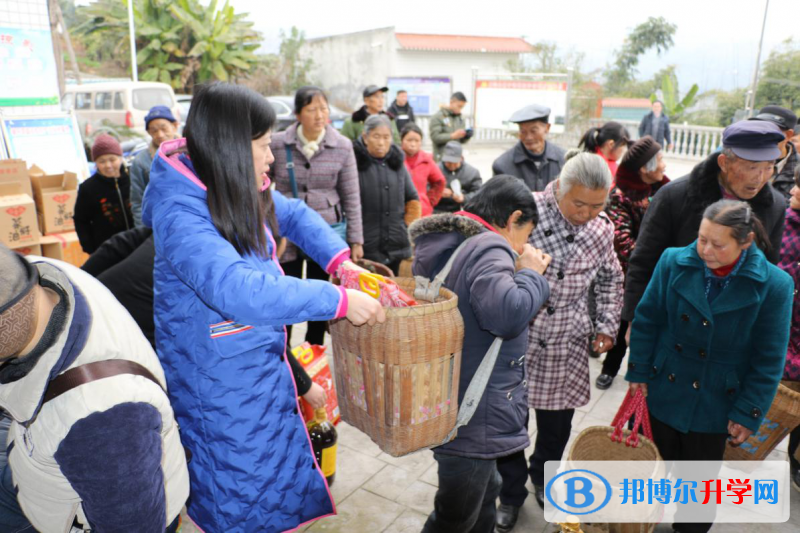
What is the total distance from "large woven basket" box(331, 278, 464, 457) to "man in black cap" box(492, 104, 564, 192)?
248cm

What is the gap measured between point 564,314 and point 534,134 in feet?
5.99

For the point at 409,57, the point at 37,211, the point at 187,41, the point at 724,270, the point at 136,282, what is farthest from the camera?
the point at 409,57

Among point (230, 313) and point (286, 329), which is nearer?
point (230, 313)

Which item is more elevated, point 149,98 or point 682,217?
point 149,98

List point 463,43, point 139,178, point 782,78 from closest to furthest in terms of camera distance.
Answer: point 139,178
point 782,78
point 463,43

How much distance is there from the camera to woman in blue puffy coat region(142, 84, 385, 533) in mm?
1570

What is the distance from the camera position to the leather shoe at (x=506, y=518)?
286cm

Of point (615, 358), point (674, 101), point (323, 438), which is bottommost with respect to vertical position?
point (615, 358)

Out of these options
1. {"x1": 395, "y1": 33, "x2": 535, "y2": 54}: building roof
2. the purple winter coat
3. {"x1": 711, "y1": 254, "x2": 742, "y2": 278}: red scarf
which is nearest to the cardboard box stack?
the purple winter coat

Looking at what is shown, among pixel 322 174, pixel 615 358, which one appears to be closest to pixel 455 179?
pixel 322 174

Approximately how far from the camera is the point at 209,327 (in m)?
1.68

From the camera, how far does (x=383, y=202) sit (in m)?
4.66

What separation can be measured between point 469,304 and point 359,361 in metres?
0.45

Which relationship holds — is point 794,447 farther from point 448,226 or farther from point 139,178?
point 139,178
